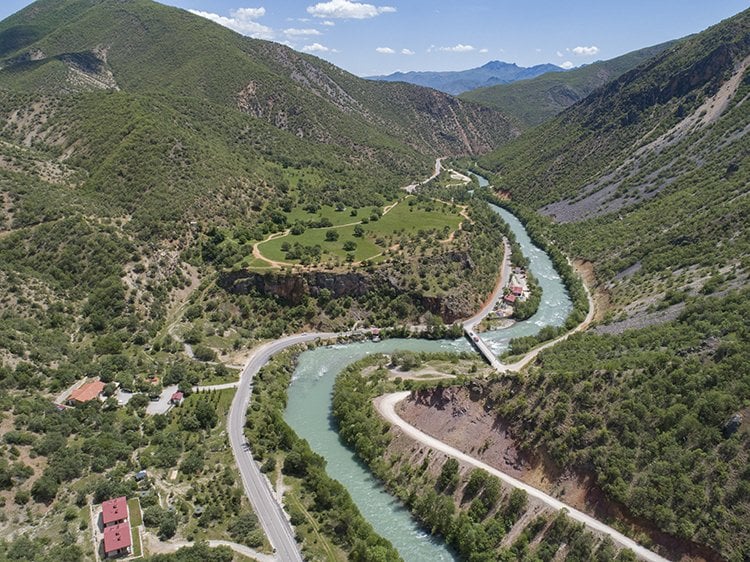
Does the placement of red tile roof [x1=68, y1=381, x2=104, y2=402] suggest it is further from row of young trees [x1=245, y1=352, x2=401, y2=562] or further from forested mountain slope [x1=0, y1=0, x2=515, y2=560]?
row of young trees [x1=245, y1=352, x2=401, y2=562]

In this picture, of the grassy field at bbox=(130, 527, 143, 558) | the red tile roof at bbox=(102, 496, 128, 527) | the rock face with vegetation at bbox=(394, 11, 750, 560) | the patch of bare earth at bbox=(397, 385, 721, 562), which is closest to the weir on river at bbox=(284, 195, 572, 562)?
the patch of bare earth at bbox=(397, 385, 721, 562)

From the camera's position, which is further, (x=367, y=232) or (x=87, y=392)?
(x=367, y=232)

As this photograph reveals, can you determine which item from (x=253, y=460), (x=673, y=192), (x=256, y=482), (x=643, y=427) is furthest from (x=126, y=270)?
(x=673, y=192)

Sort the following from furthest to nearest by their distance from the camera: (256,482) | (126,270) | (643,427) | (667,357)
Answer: (126,270)
(256,482)
(667,357)
(643,427)

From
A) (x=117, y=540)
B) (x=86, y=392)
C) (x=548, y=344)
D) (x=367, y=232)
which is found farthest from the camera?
(x=367, y=232)

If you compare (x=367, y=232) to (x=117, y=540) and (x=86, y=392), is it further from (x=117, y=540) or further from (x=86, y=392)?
(x=117, y=540)

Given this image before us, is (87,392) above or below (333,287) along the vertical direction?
below

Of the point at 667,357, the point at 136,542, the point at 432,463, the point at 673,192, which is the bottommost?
the point at 432,463

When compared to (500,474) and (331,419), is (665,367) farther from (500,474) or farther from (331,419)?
(331,419)
